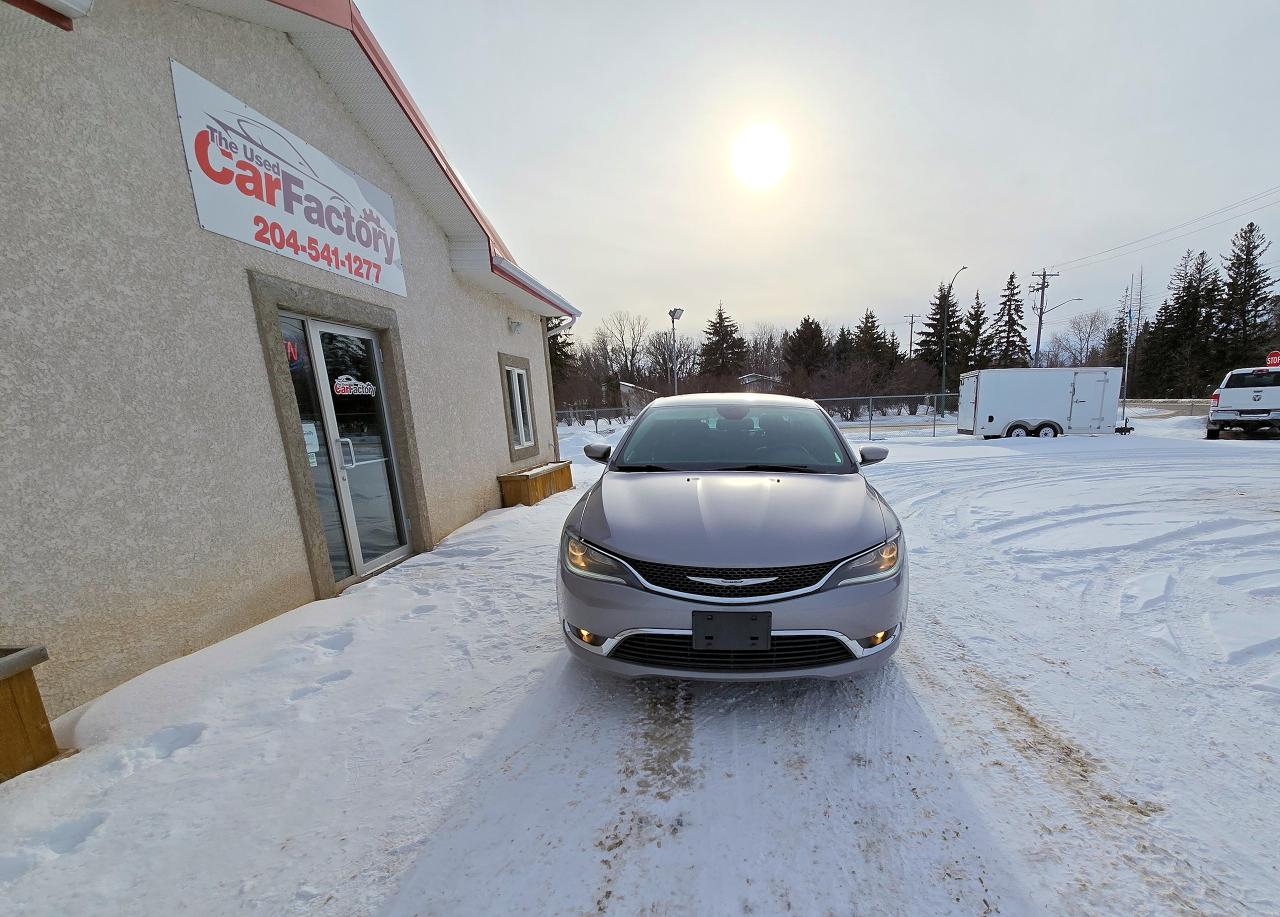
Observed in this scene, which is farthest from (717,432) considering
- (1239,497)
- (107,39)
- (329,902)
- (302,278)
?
(1239,497)

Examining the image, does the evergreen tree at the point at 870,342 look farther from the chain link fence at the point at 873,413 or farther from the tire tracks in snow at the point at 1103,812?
the tire tracks in snow at the point at 1103,812

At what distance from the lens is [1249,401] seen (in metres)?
13.6

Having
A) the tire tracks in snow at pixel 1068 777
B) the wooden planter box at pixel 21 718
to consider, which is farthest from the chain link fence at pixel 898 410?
the wooden planter box at pixel 21 718

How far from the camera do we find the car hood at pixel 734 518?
85.7 inches

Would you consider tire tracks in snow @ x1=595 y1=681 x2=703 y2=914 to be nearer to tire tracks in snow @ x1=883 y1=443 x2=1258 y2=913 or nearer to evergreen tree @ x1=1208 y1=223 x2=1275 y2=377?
tire tracks in snow @ x1=883 y1=443 x2=1258 y2=913

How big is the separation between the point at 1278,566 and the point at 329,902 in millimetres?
6395

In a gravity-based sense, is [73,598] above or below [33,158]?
below

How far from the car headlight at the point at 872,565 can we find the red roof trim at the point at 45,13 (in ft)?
13.8

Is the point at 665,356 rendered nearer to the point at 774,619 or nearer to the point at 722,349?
the point at 722,349

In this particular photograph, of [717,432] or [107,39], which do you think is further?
[717,432]

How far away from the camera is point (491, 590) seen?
12.6 feet

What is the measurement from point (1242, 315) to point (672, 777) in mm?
57087

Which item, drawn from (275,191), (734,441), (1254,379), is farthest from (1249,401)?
(275,191)

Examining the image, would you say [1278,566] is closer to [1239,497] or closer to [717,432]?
[1239,497]
